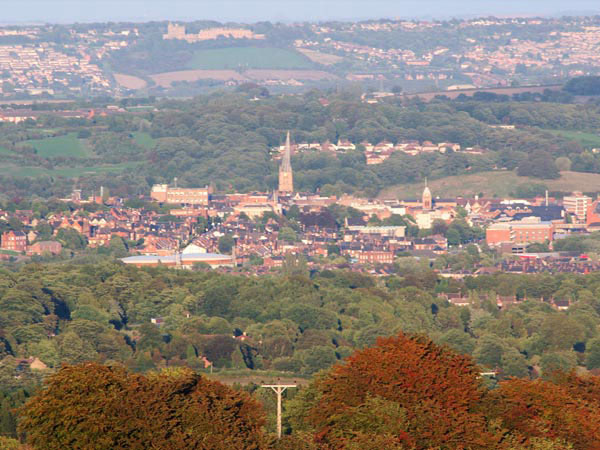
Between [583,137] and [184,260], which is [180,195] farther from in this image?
[583,137]

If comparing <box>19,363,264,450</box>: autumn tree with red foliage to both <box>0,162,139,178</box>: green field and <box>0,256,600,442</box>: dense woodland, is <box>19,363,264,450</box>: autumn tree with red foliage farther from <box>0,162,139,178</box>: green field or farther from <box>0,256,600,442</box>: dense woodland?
<box>0,162,139,178</box>: green field

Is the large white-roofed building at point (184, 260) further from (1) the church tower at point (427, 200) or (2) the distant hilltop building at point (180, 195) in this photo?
(1) the church tower at point (427, 200)

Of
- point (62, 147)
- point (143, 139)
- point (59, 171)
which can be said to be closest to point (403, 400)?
point (59, 171)

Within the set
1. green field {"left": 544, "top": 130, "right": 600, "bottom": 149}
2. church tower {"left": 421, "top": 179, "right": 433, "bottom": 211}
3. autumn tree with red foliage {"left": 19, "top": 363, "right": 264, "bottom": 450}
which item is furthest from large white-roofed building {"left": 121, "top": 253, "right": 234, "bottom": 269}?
autumn tree with red foliage {"left": 19, "top": 363, "right": 264, "bottom": 450}

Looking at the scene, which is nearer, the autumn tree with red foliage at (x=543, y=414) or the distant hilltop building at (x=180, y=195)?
the autumn tree with red foliage at (x=543, y=414)

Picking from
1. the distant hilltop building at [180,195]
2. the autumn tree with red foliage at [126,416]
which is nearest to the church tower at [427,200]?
the distant hilltop building at [180,195]

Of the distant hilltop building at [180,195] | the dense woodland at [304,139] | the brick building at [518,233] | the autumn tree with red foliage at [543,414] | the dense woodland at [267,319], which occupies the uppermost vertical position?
the autumn tree with red foliage at [543,414]
